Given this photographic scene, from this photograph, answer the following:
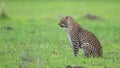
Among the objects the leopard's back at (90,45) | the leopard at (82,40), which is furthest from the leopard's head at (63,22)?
the leopard's back at (90,45)

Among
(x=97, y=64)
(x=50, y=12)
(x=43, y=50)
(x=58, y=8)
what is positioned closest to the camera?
(x=97, y=64)

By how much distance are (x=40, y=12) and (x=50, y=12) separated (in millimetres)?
695

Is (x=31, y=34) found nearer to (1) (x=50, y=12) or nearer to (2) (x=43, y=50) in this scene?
(2) (x=43, y=50)

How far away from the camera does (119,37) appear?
21.8 metres

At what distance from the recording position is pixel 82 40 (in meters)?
15.8

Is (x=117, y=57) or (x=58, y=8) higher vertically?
(x=117, y=57)

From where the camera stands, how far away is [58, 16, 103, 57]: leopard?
15.5m

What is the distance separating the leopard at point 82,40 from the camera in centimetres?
1548

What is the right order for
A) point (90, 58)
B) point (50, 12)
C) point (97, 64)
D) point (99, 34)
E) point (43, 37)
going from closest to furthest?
point (97, 64) → point (90, 58) → point (43, 37) → point (99, 34) → point (50, 12)

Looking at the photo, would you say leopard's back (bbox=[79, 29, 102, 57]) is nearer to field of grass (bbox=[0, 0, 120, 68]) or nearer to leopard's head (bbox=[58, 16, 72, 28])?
field of grass (bbox=[0, 0, 120, 68])

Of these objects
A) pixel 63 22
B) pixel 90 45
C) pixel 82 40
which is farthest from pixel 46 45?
pixel 90 45

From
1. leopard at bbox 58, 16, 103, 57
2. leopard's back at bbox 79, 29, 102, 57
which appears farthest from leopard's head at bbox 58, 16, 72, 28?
leopard's back at bbox 79, 29, 102, 57

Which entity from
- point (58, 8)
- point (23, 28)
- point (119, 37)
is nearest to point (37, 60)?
point (119, 37)

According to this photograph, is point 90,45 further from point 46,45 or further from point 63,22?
point 46,45
